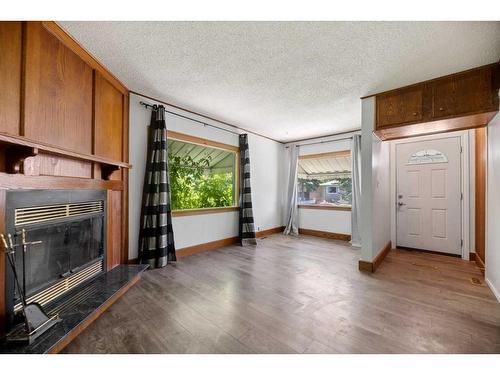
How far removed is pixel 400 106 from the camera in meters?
2.68

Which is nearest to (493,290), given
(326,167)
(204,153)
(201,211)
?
(326,167)

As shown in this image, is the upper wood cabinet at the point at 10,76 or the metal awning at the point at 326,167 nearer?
the upper wood cabinet at the point at 10,76

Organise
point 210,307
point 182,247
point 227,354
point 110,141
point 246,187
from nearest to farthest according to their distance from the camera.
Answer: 1. point 227,354
2. point 210,307
3. point 110,141
4. point 182,247
5. point 246,187

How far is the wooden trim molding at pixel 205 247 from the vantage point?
345 centimetres

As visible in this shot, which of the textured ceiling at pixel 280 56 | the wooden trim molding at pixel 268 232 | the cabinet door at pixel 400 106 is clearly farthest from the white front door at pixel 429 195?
the wooden trim molding at pixel 268 232

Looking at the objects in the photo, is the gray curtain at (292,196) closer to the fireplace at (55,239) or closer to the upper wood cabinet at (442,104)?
the upper wood cabinet at (442,104)

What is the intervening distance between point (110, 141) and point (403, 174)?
A: 4.87 metres

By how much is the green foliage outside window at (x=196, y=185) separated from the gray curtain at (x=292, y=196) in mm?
1752

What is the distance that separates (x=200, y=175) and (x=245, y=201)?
1.05 meters

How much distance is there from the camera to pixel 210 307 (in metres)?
1.96

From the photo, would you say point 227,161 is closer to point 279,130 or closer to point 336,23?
point 279,130
